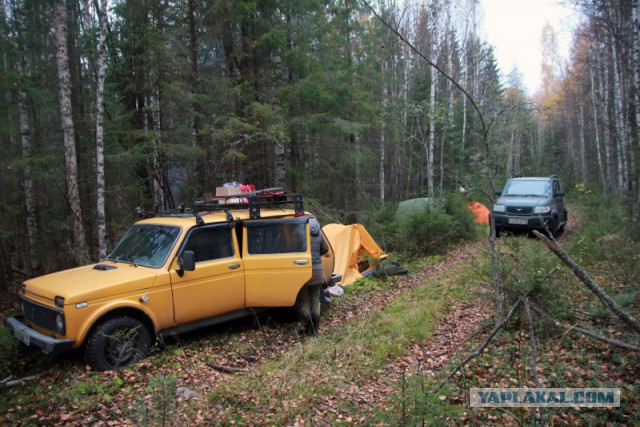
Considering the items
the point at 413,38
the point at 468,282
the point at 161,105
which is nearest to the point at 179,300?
the point at 468,282

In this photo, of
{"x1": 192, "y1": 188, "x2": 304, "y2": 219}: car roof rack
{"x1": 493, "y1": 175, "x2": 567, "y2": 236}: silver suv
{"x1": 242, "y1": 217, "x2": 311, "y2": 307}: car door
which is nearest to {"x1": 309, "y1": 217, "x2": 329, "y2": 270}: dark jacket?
{"x1": 242, "y1": 217, "x2": 311, "y2": 307}: car door

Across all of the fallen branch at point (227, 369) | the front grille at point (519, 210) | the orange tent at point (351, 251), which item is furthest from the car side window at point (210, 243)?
the front grille at point (519, 210)

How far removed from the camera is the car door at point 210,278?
5.59 meters

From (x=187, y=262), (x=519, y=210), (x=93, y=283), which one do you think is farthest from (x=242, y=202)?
(x=519, y=210)

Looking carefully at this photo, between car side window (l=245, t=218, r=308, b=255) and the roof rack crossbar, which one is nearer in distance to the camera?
car side window (l=245, t=218, r=308, b=255)

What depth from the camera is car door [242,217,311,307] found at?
A: 20.6ft

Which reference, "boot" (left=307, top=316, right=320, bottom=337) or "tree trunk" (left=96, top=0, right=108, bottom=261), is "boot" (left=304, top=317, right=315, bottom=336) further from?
"tree trunk" (left=96, top=0, right=108, bottom=261)

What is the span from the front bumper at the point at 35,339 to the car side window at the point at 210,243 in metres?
1.90

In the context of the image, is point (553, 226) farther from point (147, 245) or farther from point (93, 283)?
point (93, 283)

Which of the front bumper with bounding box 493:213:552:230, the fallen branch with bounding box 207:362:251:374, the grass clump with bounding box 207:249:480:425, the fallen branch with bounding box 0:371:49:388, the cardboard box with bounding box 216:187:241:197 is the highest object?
the cardboard box with bounding box 216:187:241:197

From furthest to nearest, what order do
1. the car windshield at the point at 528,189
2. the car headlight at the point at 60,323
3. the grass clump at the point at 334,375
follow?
the car windshield at the point at 528,189 → the car headlight at the point at 60,323 → the grass clump at the point at 334,375

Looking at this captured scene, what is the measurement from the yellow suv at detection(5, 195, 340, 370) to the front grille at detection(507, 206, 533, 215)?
848 centimetres

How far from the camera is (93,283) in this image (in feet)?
16.3

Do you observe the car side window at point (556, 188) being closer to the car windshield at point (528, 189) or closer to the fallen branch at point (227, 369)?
the car windshield at point (528, 189)
